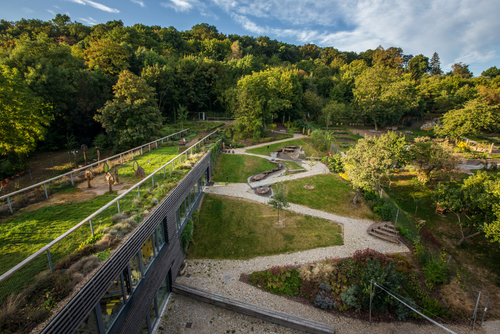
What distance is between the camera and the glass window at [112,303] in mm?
6530

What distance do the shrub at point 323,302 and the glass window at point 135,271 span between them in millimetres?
8514

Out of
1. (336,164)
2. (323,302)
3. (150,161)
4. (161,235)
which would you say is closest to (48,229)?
(161,235)

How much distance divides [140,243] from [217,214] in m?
9.95

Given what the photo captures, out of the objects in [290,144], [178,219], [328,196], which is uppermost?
[290,144]

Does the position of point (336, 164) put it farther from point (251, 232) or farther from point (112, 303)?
point (112, 303)

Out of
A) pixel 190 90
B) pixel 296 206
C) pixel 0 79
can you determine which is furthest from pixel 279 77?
pixel 0 79

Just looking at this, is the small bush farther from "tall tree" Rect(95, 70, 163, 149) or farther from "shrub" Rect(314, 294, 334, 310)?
"tall tree" Rect(95, 70, 163, 149)

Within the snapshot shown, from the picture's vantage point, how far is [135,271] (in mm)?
8344

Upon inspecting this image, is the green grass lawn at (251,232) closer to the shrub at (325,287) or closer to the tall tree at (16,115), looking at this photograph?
the shrub at (325,287)

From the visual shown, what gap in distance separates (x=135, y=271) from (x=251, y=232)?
9.12m

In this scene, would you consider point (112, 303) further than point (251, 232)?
No

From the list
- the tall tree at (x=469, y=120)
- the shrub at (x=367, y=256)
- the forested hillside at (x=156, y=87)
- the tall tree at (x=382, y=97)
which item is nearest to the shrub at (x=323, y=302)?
the shrub at (x=367, y=256)

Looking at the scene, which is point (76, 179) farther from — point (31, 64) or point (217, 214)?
point (31, 64)

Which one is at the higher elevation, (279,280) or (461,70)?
(461,70)
